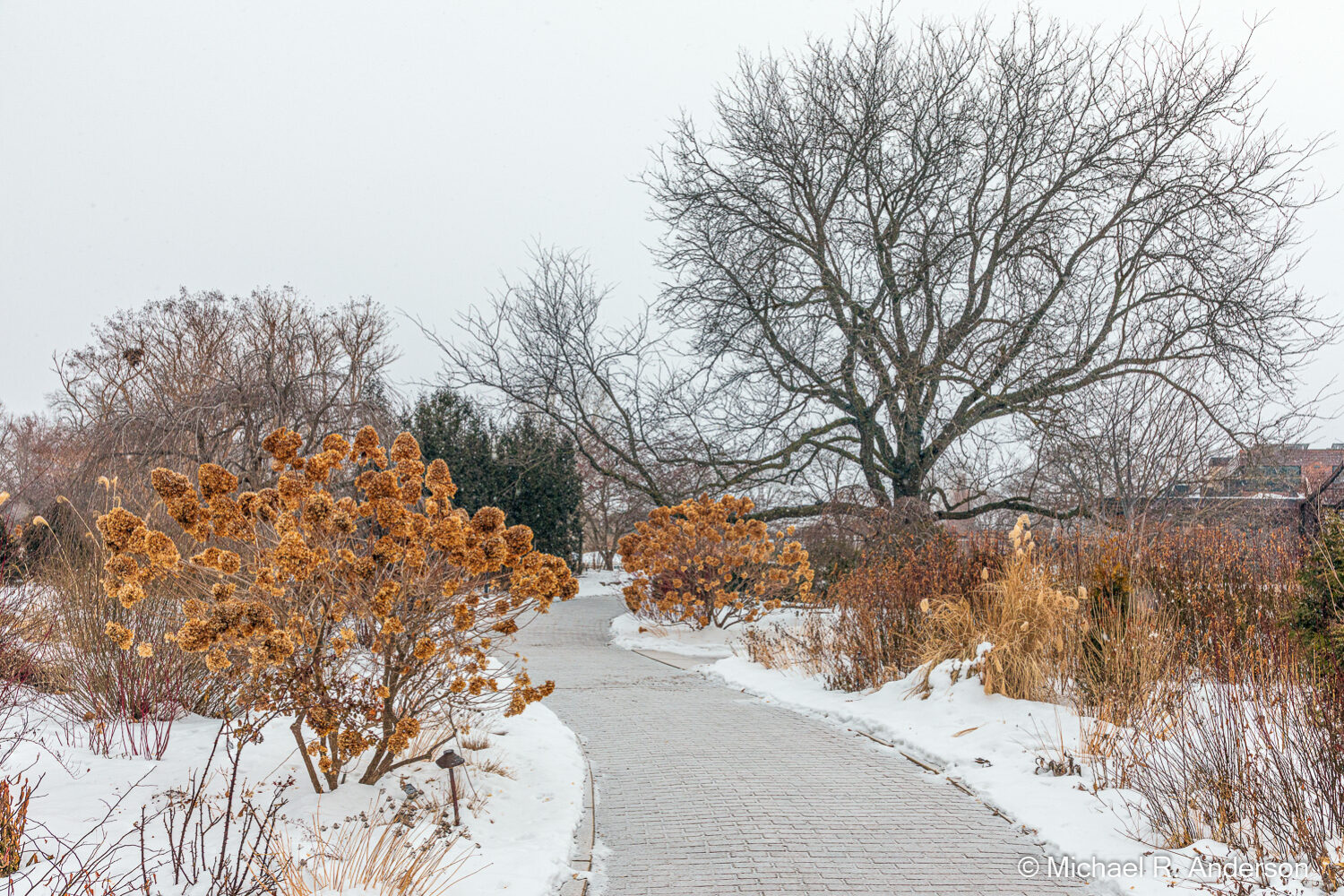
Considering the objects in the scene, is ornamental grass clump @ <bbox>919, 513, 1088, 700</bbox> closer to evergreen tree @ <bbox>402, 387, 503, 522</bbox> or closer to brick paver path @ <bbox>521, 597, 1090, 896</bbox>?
brick paver path @ <bbox>521, 597, 1090, 896</bbox>

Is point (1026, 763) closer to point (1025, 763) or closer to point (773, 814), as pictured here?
point (1025, 763)

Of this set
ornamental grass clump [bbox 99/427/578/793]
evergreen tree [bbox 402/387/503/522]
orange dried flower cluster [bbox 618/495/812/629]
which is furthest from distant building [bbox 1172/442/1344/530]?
evergreen tree [bbox 402/387/503/522]

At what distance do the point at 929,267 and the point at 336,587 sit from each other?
487 inches

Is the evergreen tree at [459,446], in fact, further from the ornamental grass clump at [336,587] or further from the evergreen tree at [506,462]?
the ornamental grass clump at [336,587]

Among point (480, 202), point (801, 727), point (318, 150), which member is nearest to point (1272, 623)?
point (801, 727)

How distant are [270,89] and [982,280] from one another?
45.2 feet

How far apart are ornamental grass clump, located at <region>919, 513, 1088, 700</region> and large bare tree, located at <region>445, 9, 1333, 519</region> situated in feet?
22.5

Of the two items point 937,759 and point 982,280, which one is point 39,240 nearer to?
point 982,280

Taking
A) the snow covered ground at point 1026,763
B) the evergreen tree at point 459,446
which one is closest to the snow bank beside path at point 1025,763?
the snow covered ground at point 1026,763

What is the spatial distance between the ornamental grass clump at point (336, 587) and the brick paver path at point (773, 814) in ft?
3.84

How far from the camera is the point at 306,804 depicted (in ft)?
14.5

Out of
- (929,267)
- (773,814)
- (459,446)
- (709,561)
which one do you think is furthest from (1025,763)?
(459,446)

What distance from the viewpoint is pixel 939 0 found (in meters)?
15.7

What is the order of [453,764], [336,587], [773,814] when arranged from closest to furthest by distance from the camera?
1. [453,764]
2. [336,587]
3. [773,814]
